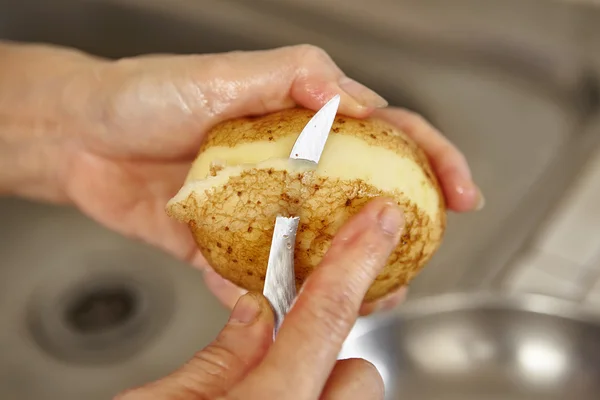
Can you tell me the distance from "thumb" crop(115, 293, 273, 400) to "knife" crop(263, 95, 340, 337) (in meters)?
0.02

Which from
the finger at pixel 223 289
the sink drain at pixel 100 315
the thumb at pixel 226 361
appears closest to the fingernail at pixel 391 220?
the thumb at pixel 226 361

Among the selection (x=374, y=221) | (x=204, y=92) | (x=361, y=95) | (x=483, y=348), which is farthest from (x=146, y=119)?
(x=483, y=348)

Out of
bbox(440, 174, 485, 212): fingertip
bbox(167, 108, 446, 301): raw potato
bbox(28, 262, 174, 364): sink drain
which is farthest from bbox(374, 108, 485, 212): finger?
bbox(28, 262, 174, 364): sink drain

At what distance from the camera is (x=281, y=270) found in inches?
23.0

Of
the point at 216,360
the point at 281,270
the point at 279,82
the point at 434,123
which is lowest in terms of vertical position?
the point at 216,360

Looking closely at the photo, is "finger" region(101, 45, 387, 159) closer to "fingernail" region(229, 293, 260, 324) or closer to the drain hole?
"fingernail" region(229, 293, 260, 324)

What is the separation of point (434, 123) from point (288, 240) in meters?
0.77

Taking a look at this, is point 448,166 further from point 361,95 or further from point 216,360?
point 216,360

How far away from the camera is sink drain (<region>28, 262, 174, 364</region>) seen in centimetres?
Answer: 115

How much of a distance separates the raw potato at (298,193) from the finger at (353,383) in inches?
4.3

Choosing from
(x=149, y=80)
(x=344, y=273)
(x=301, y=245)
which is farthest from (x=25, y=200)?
(x=344, y=273)

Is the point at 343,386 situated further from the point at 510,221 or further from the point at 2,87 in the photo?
the point at 2,87

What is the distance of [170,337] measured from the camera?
3.83ft

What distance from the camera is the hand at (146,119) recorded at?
0.76 metres
